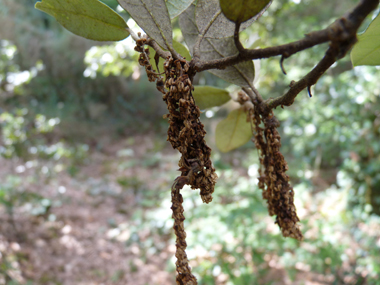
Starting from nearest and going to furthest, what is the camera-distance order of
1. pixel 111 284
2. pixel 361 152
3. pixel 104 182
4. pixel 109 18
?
1. pixel 109 18
2. pixel 361 152
3. pixel 111 284
4. pixel 104 182

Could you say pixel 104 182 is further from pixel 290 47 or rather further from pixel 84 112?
pixel 290 47

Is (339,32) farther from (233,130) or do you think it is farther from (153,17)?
(233,130)

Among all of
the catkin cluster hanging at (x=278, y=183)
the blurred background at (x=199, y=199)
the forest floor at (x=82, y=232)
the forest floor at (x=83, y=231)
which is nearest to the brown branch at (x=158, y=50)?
the catkin cluster hanging at (x=278, y=183)

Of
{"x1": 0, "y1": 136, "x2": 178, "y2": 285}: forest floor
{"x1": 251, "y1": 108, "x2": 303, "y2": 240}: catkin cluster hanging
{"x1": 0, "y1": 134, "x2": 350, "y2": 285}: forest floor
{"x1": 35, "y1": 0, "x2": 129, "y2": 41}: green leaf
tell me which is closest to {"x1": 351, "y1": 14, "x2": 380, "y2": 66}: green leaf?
{"x1": 251, "y1": 108, "x2": 303, "y2": 240}: catkin cluster hanging

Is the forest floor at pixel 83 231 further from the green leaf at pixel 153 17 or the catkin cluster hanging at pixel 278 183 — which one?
the green leaf at pixel 153 17

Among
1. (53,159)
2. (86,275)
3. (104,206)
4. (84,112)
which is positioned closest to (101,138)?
(84,112)

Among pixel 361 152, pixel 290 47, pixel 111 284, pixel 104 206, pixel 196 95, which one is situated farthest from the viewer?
pixel 104 206

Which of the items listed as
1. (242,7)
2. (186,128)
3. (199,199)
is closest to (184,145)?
(186,128)
